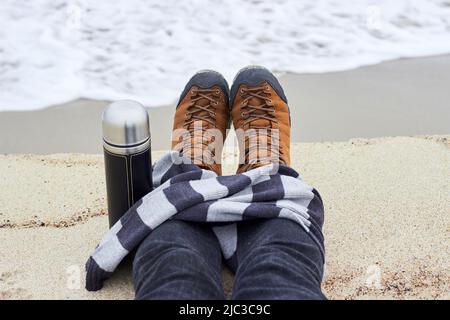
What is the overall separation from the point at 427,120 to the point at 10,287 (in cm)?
152

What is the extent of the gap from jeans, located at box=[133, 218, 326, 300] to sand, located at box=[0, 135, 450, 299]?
15cm

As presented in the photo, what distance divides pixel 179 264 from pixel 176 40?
195 cm

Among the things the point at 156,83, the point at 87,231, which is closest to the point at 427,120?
the point at 156,83

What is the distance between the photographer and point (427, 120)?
2.29 meters

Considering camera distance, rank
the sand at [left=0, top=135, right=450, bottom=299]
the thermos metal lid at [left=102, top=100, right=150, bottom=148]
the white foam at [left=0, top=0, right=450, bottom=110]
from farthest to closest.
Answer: the white foam at [left=0, top=0, right=450, bottom=110]
the sand at [left=0, top=135, right=450, bottom=299]
the thermos metal lid at [left=102, top=100, right=150, bottom=148]

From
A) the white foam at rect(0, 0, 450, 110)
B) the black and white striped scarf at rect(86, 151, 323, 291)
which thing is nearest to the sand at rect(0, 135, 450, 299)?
the black and white striped scarf at rect(86, 151, 323, 291)

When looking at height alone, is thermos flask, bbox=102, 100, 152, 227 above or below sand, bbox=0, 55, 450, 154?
above

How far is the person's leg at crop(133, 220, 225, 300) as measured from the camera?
3.71ft

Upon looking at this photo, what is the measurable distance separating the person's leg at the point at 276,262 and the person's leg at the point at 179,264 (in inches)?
2.2

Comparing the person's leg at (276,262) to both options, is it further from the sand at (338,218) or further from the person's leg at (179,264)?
the sand at (338,218)

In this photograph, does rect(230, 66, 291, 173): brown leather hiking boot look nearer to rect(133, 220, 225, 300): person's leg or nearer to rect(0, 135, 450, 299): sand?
rect(0, 135, 450, 299): sand

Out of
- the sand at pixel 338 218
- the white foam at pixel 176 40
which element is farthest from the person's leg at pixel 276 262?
the white foam at pixel 176 40

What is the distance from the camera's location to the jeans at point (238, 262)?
44.6 inches

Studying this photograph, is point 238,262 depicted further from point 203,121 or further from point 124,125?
point 203,121
